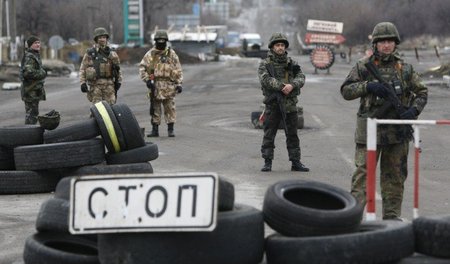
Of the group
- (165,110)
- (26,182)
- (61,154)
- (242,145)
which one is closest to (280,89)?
(61,154)

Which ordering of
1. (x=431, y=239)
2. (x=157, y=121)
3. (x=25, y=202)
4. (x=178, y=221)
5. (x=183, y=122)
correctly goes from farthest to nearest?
(x=183, y=122) < (x=157, y=121) < (x=25, y=202) < (x=431, y=239) < (x=178, y=221)

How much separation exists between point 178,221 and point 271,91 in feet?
24.2

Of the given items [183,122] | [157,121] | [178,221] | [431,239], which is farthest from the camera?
[183,122]

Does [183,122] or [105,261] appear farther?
[183,122]

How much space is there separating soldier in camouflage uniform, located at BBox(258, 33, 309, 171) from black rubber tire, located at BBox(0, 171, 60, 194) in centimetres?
311

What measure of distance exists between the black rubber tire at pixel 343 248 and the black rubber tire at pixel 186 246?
0.66ft

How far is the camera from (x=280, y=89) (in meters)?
13.0

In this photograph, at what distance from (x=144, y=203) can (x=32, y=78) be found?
12.9 m

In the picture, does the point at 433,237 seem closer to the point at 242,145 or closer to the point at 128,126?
the point at 128,126

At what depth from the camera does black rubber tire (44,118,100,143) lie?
37.4 ft

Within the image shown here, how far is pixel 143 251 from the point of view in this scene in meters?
6.13

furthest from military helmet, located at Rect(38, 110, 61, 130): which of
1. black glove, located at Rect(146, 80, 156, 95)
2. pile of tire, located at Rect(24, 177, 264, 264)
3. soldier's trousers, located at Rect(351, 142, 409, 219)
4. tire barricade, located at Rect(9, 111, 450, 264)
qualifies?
black glove, located at Rect(146, 80, 156, 95)

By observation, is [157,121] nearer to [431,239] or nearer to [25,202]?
[25,202]

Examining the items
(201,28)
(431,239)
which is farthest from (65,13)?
(431,239)
